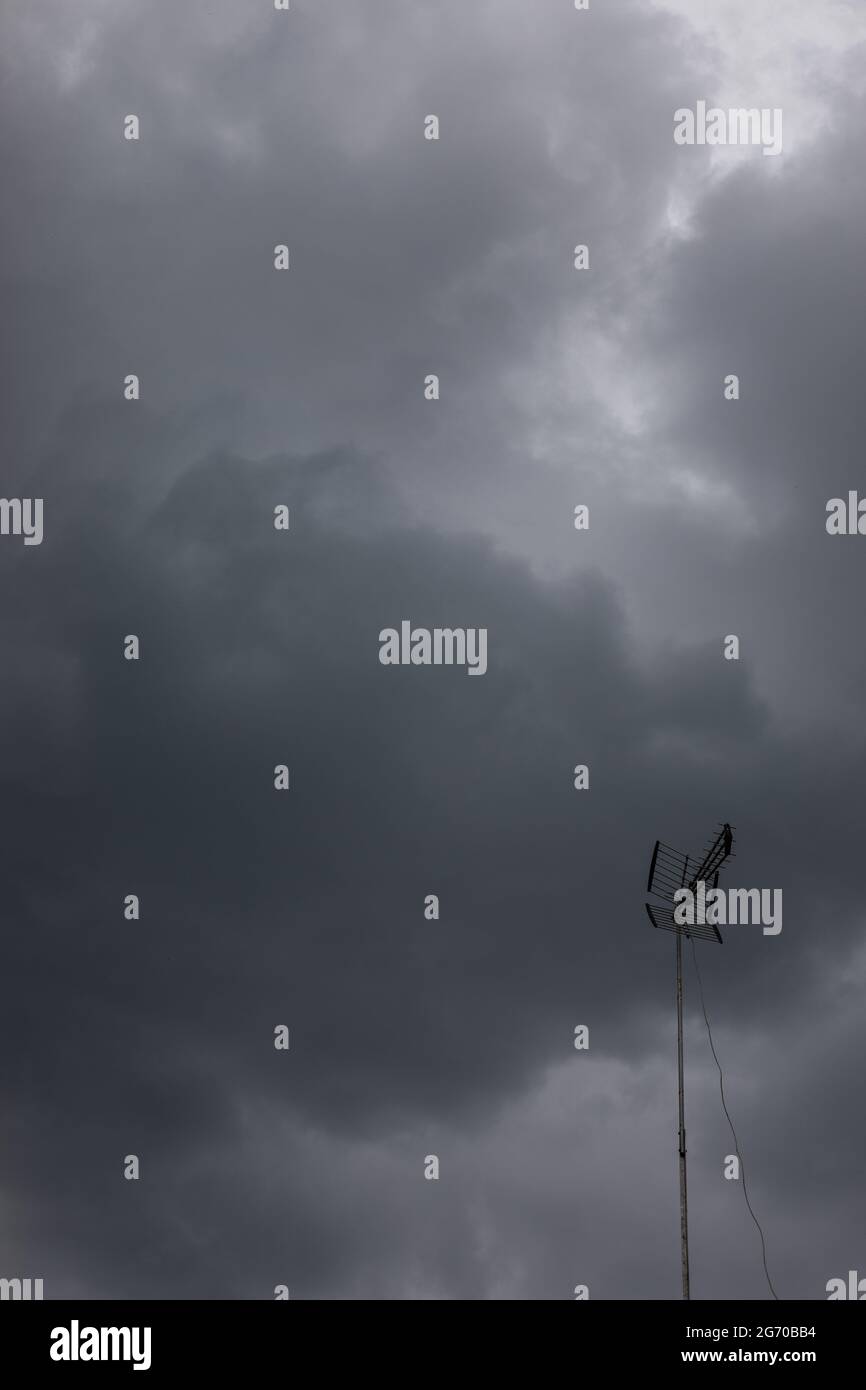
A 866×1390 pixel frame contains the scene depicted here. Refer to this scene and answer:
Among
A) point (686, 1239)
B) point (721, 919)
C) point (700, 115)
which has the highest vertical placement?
point (700, 115)

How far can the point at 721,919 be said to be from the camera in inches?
1535
